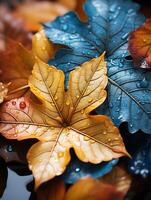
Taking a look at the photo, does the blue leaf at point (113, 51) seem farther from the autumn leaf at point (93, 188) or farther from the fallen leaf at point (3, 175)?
the fallen leaf at point (3, 175)

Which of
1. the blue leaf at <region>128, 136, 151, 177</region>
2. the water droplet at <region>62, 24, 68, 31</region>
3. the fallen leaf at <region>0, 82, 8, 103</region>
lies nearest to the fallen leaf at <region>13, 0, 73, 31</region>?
the water droplet at <region>62, 24, 68, 31</region>

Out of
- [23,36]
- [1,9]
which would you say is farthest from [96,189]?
[1,9]

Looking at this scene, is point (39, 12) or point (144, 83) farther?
point (39, 12)

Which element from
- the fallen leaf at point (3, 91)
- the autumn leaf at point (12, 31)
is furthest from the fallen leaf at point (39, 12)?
the fallen leaf at point (3, 91)

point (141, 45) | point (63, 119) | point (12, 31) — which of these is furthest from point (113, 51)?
point (12, 31)

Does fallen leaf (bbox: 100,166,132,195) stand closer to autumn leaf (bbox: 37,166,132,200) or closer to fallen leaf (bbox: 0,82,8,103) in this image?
autumn leaf (bbox: 37,166,132,200)

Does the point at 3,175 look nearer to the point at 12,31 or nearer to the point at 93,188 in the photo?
the point at 93,188
